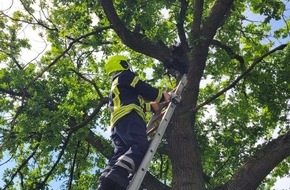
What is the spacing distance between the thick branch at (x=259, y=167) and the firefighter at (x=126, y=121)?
162 cm

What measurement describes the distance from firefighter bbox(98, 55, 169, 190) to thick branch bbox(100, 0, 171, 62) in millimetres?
1923

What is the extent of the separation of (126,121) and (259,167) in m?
2.16

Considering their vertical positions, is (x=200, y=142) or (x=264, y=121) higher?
(x=264, y=121)

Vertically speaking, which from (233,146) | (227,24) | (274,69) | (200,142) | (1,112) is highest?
(227,24)

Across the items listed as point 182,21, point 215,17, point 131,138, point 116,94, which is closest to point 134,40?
point 182,21

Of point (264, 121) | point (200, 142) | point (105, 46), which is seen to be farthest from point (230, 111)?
point (105, 46)

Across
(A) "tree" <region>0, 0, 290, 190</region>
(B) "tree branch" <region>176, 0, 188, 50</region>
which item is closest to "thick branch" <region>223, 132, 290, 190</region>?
(A) "tree" <region>0, 0, 290, 190</region>

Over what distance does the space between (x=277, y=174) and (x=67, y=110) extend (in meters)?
7.44

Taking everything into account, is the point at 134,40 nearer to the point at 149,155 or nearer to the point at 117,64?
the point at 117,64

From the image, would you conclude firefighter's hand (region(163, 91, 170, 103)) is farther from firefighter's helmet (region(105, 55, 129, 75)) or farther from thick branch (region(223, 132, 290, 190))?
thick branch (region(223, 132, 290, 190))

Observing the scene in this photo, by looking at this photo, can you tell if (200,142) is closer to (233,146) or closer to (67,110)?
(233,146)

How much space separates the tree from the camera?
657 cm

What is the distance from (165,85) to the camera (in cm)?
962

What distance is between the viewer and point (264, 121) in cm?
1066
